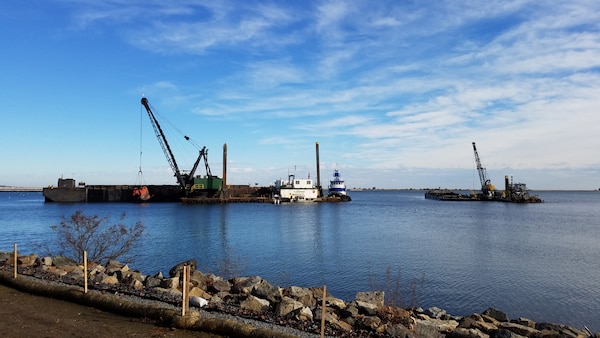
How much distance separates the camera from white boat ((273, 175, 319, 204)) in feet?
372

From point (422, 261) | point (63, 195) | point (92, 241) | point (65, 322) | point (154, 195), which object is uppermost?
→ point (63, 195)

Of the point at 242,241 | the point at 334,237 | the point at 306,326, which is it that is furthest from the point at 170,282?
the point at 334,237

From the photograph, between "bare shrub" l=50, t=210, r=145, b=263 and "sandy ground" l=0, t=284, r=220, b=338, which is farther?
"bare shrub" l=50, t=210, r=145, b=263

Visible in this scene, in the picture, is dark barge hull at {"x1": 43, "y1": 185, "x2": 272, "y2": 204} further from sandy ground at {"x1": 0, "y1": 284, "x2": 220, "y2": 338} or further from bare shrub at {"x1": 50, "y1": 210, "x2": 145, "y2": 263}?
sandy ground at {"x1": 0, "y1": 284, "x2": 220, "y2": 338}

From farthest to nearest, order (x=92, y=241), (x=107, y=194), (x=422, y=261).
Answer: (x=107, y=194) < (x=92, y=241) < (x=422, y=261)

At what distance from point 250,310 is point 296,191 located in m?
103

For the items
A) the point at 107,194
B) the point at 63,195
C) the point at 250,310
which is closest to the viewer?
the point at 250,310

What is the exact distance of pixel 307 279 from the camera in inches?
941

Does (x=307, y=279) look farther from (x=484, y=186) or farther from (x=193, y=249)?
(x=484, y=186)

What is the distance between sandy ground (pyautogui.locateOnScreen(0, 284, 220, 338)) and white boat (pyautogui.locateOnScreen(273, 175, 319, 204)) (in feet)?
324

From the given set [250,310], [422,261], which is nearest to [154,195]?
[422,261]

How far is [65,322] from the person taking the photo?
34.8 ft

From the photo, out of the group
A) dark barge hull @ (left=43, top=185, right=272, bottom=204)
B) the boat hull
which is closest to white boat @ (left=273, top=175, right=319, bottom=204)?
dark barge hull @ (left=43, top=185, right=272, bottom=204)

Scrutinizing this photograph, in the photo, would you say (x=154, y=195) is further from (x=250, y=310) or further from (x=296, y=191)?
(x=250, y=310)
